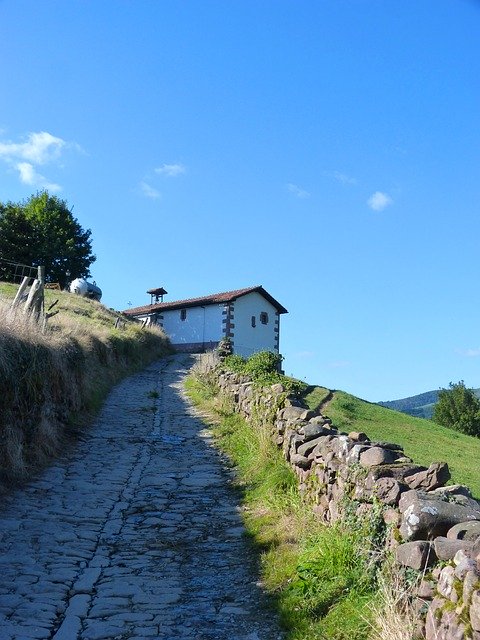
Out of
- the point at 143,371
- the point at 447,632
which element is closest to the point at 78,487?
the point at 447,632

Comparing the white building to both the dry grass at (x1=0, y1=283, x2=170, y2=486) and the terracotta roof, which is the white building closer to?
the terracotta roof

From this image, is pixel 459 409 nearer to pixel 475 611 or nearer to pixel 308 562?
pixel 308 562

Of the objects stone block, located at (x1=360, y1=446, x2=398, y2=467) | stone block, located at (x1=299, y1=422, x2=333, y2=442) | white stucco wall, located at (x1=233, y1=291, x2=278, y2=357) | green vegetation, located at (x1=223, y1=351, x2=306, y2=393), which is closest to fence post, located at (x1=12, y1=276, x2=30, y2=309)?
green vegetation, located at (x1=223, y1=351, x2=306, y2=393)

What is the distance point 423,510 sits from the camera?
465 centimetres

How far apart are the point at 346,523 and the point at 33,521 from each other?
4.03 meters

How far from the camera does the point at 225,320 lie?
44.2m

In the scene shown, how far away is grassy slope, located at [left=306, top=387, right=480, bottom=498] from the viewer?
1385 centimetres

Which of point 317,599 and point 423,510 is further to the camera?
point 317,599

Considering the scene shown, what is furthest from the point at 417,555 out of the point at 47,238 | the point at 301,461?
the point at 47,238

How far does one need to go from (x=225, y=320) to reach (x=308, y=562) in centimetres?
3856

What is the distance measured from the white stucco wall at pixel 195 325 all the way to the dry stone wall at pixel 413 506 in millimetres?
35772

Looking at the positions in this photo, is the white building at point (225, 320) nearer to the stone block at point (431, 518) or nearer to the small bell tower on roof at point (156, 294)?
the small bell tower on roof at point (156, 294)

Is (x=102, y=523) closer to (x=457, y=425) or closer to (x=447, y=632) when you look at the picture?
(x=447, y=632)

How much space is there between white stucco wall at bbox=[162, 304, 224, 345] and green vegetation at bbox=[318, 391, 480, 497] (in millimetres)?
21866
